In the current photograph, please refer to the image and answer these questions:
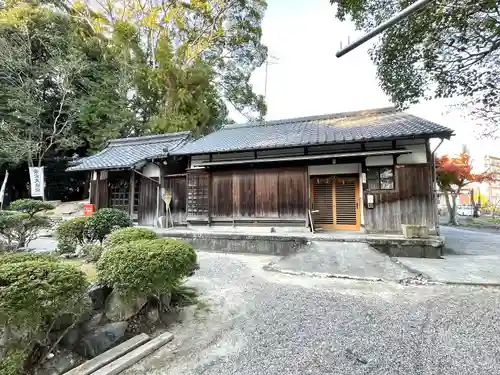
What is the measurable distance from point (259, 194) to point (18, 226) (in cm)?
639

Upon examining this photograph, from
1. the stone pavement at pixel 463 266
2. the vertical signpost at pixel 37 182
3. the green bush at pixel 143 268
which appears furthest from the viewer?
the vertical signpost at pixel 37 182

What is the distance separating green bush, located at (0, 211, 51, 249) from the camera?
5.35m

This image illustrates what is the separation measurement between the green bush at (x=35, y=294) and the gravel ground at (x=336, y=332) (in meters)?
0.89

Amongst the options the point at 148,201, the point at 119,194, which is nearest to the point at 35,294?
the point at 148,201

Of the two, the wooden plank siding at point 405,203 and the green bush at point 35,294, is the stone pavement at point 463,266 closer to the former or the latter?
Result: the wooden plank siding at point 405,203

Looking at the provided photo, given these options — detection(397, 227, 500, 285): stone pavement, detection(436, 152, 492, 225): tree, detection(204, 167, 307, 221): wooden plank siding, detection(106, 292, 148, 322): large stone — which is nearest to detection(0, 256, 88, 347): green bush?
detection(106, 292, 148, 322): large stone

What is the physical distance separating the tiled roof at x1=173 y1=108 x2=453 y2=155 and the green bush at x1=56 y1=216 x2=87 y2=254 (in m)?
4.86

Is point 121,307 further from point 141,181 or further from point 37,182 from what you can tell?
point 37,182

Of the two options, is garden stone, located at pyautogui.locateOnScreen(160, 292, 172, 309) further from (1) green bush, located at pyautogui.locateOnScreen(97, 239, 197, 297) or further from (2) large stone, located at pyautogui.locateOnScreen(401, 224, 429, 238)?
(2) large stone, located at pyautogui.locateOnScreen(401, 224, 429, 238)

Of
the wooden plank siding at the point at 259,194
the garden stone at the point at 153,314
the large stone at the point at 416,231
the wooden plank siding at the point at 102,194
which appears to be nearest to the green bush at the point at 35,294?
the garden stone at the point at 153,314

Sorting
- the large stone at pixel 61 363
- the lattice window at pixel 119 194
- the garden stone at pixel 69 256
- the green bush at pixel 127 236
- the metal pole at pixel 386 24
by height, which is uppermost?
the metal pole at pixel 386 24

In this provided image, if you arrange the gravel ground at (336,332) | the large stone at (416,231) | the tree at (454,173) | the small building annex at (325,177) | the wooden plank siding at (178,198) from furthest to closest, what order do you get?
the tree at (454,173)
the wooden plank siding at (178,198)
the small building annex at (325,177)
the large stone at (416,231)
the gravel ground at (336,332)

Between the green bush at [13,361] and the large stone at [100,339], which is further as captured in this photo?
the large stone at [100,339]

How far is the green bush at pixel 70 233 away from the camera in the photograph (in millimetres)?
5688
